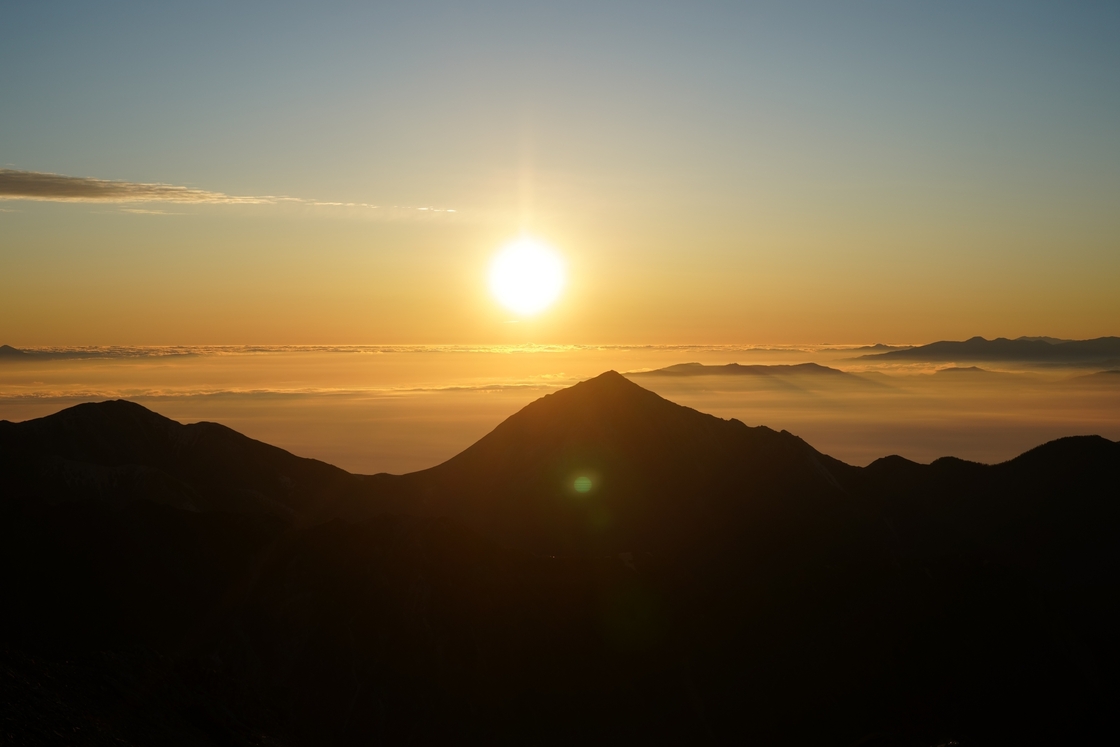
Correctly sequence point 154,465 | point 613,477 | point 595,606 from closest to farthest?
point 595,606
point 613,477
point 154,465

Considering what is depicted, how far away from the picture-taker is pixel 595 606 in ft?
258

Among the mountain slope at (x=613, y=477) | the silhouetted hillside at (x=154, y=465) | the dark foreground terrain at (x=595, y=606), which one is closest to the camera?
the dark foreground terrain at (x=595, y=606)

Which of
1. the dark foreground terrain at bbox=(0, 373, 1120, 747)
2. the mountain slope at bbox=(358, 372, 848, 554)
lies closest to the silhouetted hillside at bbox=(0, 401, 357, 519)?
the dark foreground terrain at bbox=(0, 373, 1120, 747)

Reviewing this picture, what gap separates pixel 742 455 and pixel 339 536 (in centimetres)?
4927

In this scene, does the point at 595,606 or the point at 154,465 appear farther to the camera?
the point at 154,465

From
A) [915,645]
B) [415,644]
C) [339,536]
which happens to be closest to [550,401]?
[339,536]

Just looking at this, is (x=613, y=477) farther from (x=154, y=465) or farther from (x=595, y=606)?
(x=154, y=465)

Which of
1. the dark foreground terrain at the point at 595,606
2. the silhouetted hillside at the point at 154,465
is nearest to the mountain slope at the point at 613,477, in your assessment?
the dark foreground terrain at the point at 595,606

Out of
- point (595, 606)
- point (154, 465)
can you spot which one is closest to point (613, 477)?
point (595, 606)

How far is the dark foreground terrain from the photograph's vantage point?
220ft

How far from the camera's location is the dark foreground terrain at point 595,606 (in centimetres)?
6694

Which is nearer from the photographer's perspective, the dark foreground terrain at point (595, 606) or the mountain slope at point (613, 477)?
the dark foreground terrain at point (595, 606)

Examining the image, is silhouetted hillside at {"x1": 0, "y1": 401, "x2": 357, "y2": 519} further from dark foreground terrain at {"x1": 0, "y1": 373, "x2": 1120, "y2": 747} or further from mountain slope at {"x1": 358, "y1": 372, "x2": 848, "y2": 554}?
mountain slope at {"x1": 358, "y1": 372, "x2": 848, "y2": 554}

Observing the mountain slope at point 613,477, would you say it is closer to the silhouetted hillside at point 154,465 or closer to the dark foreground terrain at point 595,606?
the dark foreground terrain at point 595,606
